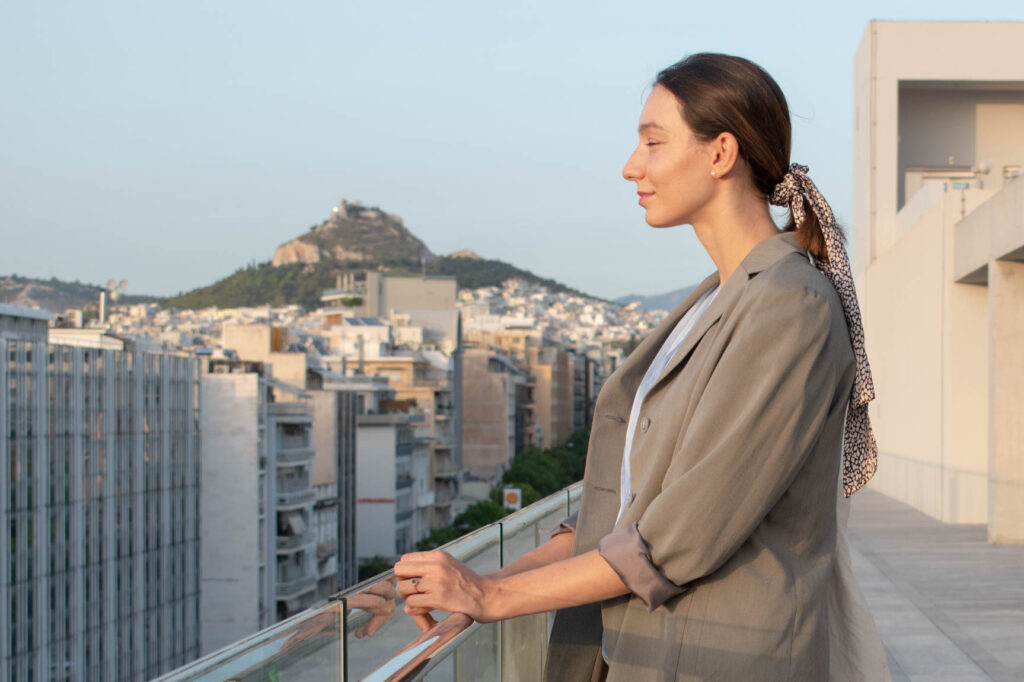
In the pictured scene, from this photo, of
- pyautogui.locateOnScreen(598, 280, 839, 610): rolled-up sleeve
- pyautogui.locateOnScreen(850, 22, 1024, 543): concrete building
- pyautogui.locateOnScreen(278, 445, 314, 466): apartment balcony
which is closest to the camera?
pyautogui.locateOnScreen(598, 280, 839, 610): rolled-up sleeve

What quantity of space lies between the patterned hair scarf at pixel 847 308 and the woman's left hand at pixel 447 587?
46cm

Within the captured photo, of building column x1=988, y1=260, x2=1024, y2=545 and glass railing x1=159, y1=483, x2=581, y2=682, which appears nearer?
glass railing x1=159, y1=483, x2=581, y2=682

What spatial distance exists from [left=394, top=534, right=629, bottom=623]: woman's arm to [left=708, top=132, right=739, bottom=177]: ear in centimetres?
50

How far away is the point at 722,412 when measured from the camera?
1.42 m

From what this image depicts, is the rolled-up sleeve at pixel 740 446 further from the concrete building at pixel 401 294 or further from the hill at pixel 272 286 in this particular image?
the hill at pixel 272 286

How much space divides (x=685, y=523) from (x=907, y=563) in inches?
440

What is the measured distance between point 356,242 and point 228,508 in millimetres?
115745

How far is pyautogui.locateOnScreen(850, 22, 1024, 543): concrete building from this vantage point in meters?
13.2

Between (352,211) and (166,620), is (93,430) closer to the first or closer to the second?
(166,620)

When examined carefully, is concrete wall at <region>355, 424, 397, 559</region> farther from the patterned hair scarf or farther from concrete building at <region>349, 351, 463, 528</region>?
the patterned hair scarf

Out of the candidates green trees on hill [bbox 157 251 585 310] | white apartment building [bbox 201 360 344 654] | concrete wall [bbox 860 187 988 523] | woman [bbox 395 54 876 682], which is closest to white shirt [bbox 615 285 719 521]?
woman [bbox 395 54 876 682]

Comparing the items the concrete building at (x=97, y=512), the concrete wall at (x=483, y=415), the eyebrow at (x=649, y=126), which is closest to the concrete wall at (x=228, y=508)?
the concrete building at (x=97, y=512)

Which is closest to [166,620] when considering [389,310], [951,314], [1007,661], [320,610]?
[951,314]

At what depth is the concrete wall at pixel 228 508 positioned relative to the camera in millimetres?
52344
